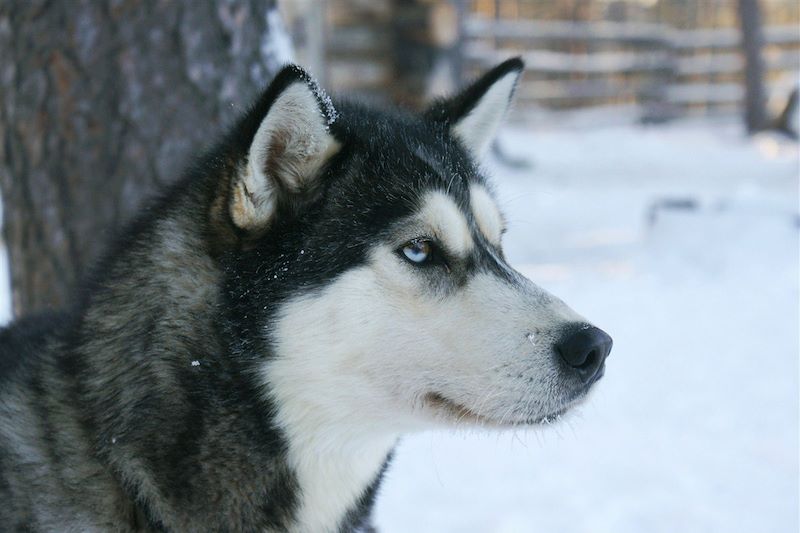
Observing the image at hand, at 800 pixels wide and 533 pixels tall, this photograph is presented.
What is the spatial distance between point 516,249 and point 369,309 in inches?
267

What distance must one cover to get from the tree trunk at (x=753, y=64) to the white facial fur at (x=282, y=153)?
50.9 ft

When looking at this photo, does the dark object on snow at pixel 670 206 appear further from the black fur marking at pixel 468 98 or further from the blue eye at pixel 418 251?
the blue eye at pixel 418 251

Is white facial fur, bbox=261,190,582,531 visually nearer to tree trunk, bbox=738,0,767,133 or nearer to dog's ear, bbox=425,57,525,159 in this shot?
dog's ear, bbox=425,57,525,159

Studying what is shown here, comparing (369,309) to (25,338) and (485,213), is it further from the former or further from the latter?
(25,338)

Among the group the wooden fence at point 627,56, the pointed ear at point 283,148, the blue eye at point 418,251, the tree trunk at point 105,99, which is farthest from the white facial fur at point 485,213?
the wooden fence at point 627,56

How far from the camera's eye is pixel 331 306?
228 centimetres

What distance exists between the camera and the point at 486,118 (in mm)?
3037

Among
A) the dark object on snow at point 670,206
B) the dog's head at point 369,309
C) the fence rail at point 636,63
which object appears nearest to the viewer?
the dog's head at point 369,309

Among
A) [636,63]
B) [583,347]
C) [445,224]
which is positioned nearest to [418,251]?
[445,224]

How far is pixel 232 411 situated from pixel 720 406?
3579 millimetres

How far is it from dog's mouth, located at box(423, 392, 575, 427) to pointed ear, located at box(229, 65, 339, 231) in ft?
2.06

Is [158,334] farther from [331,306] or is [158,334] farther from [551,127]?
[551,127]

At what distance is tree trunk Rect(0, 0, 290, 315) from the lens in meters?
3.63

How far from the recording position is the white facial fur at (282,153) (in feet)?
7.18
